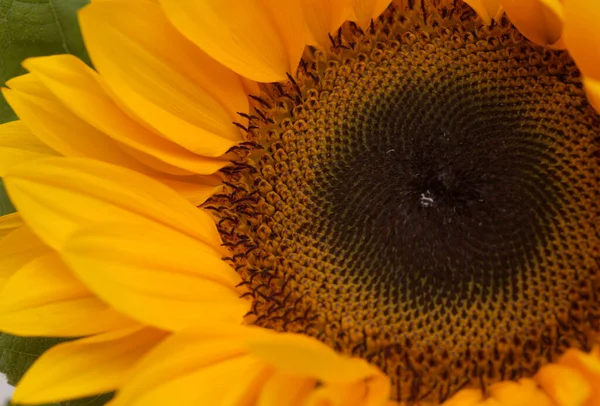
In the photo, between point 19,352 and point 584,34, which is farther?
point 19,352

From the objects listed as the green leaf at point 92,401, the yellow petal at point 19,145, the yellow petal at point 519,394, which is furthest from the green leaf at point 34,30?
the yellow petal at point 519,394

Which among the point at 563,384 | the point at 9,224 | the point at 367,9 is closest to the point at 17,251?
the point at 9,224

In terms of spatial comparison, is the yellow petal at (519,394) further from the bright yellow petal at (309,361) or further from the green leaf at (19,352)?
the green leaf at (19,352)

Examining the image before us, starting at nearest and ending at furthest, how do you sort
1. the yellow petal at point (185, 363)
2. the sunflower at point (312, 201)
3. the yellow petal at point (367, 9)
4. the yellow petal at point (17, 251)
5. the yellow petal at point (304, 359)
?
the yellow petal at point (304, 359) → the yellow petal at point (185, 363) → the sunflower at point (312, 201) → the yellow petal at point (17, 251) → the yellow petal at point (367, 9)

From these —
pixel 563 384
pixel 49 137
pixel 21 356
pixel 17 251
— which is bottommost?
pixel 563 384

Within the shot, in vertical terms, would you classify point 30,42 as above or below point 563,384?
above

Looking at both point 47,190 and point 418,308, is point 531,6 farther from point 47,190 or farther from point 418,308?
point 47,190

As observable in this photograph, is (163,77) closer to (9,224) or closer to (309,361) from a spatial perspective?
(9,224)
